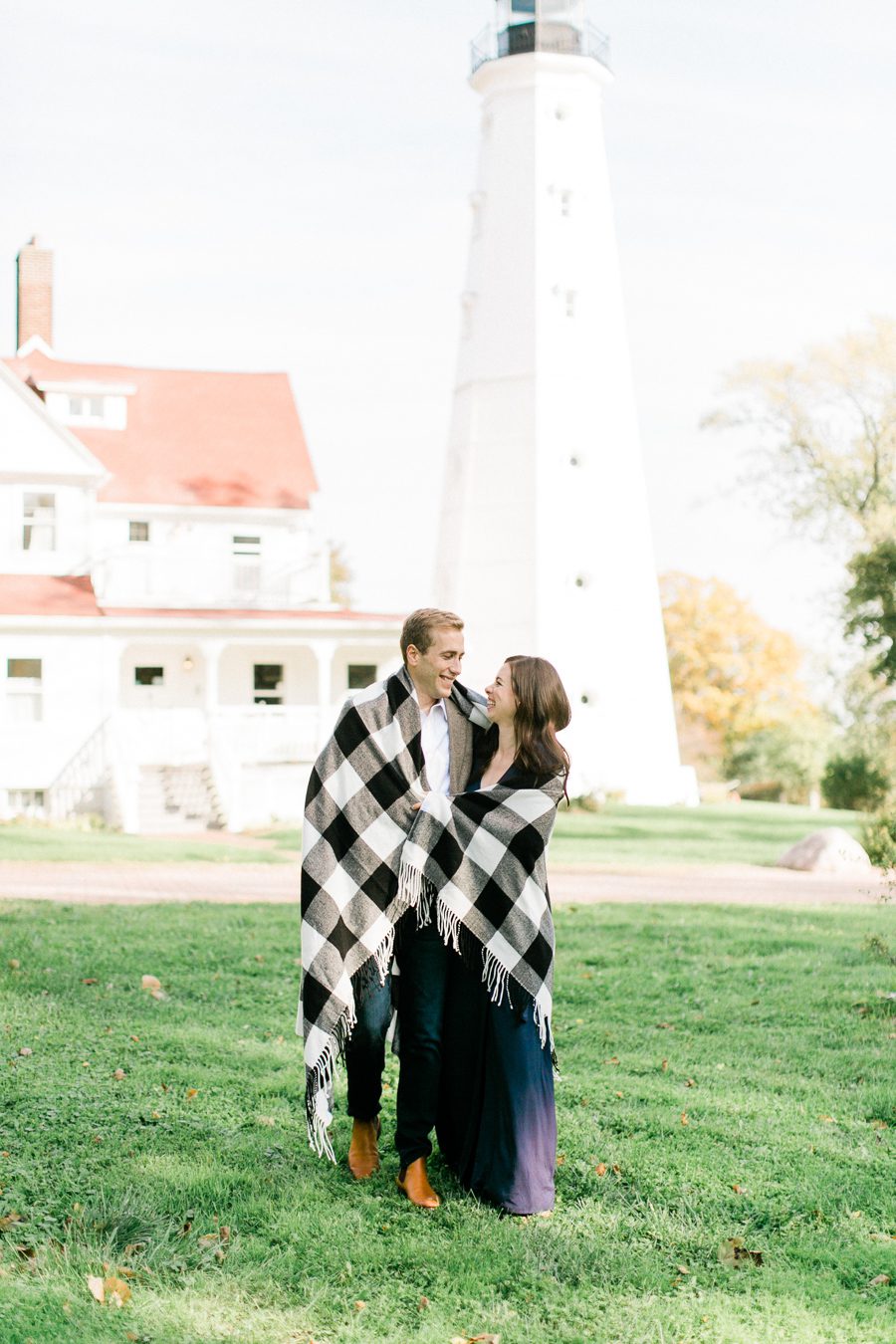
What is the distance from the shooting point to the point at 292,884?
1542 centimetres

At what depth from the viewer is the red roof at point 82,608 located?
26.2 meters

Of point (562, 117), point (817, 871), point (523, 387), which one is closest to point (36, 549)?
point (523, 387)

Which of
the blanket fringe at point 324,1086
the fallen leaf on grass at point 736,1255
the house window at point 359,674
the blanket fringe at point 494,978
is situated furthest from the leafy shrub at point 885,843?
the house window at point 359,674

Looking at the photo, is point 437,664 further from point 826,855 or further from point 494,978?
point 826,855

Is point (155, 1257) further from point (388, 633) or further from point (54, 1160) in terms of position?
point (388, 633)

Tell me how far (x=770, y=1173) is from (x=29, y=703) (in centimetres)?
2203

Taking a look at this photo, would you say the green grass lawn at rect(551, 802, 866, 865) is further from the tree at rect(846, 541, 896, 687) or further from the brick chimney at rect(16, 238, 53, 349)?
the brick chimney at rect(16, 238, 53, 349)

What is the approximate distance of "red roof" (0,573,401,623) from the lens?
2620 cm

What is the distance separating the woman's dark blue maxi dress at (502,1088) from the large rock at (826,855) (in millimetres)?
13594

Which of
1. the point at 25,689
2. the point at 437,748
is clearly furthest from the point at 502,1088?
the point at 25,689

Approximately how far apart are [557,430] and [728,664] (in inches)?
656

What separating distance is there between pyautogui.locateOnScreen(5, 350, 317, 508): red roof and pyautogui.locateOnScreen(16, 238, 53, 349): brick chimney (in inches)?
39.0

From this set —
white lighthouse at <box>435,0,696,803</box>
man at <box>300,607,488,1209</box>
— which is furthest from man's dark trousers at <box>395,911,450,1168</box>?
white lighthouse at <box>435,0,696,803</box>

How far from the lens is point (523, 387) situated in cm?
2911
